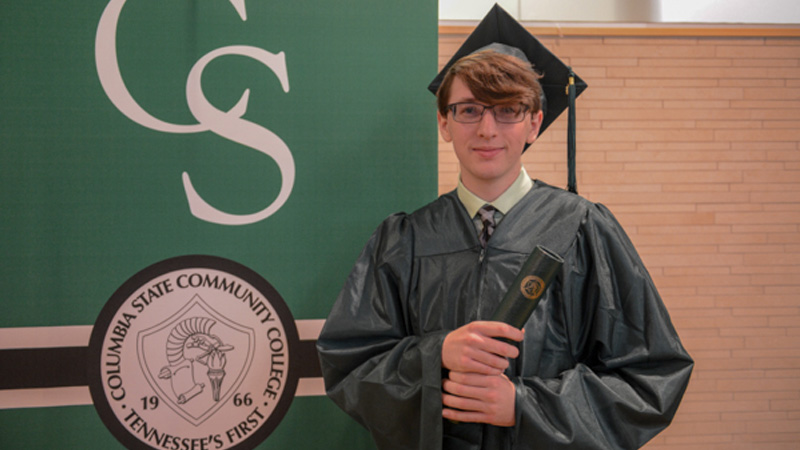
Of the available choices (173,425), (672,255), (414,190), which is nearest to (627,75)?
(672,255)

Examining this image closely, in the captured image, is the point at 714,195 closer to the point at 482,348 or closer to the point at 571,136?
the point at 571,136

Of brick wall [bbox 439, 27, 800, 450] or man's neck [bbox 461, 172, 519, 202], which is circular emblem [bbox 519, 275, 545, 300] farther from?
brick wall [bbox 439, 27, 800, 450]

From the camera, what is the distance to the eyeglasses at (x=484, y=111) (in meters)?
1.37

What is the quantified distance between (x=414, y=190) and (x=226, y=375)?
0.82 meters

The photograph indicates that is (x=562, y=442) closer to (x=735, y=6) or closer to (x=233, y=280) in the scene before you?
(x=233, y=280)

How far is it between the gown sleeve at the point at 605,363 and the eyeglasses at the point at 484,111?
32cm

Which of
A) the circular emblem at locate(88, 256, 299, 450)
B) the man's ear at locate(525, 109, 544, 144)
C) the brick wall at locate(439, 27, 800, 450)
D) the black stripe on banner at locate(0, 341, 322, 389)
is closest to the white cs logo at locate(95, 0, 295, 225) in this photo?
the circular emblem at locate(88, 256, 299, 450)

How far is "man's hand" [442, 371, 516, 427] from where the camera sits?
1.16 metres

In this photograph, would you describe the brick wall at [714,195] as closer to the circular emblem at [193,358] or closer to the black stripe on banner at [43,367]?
the circular emblem at [193,358]

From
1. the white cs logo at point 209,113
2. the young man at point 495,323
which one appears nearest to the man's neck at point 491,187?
the young man at point 495,323

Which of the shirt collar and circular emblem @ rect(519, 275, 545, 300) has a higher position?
the shirt collar

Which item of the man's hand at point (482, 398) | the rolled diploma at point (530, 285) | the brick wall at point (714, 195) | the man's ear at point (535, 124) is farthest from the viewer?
the brick wall at point (714, 195)

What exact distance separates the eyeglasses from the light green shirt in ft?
0.54

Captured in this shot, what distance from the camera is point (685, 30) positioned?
3.15 metres
